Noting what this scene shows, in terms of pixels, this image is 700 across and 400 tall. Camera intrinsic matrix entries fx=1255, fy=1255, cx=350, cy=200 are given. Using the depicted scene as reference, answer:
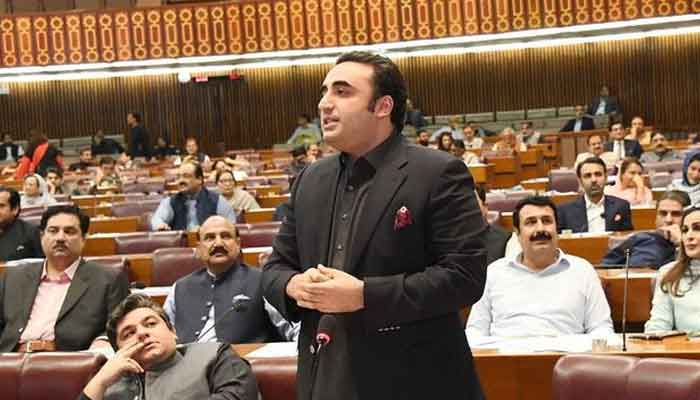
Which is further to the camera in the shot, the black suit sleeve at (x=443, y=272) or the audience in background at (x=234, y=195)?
the audience in background at (x=234, y=195)

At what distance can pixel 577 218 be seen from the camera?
354 inches

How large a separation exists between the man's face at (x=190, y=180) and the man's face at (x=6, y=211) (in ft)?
6.66

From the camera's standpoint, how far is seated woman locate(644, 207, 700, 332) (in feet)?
17.5

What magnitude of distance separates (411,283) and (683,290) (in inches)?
119

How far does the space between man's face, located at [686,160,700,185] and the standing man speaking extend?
7.34m

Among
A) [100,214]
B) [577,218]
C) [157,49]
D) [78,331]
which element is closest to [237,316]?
[78,331]

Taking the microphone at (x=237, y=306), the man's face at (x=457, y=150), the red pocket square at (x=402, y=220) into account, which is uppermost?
the red pocket square at (x=402, y=220)

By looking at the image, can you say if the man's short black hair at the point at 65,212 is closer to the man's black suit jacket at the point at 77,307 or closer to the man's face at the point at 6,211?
the man's black suit jacket at the point at 77,307

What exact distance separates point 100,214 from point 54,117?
1212 cm

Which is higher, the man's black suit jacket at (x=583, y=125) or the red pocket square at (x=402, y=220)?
the man's black suit jacket at (x=583, y=125)

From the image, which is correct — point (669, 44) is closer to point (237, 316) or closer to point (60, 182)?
point (60, 182)

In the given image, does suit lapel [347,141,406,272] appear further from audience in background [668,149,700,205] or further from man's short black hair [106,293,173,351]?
audience in background [668,149,700,205]

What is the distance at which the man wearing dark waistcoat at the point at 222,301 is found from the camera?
19.0 feet

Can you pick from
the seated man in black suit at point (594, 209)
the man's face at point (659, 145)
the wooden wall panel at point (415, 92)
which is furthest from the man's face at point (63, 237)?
the wooden wall panel at point (415, 92)
